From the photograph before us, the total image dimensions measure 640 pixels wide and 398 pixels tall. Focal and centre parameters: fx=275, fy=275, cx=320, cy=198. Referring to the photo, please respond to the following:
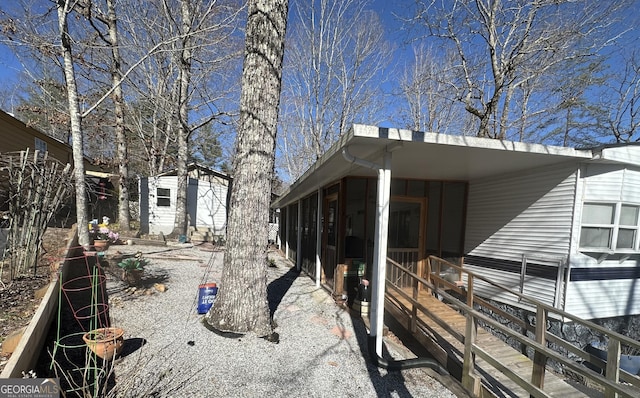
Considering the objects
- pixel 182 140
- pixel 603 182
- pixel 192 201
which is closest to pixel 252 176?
pixel 603 182

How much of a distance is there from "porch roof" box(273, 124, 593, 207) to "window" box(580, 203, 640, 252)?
95 cm

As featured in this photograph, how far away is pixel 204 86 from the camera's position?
10984 mm

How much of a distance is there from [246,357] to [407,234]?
151 inches

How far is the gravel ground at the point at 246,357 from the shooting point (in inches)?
95.2

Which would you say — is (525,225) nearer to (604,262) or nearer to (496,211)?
(496,211)

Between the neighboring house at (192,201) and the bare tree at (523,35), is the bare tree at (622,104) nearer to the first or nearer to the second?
the bare tree at (523,35)

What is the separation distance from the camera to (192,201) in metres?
13.1

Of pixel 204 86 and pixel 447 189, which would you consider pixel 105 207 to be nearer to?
pixel 204 86

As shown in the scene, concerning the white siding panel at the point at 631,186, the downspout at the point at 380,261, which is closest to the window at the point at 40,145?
the downspout at the point at 380,261

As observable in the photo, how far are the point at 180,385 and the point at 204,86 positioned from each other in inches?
437

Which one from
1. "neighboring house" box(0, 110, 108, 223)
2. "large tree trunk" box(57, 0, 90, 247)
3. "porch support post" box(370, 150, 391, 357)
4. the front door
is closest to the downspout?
"porch support post" box(370, 150, 391, 357)

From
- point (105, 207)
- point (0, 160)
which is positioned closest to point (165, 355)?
point (0, 160)

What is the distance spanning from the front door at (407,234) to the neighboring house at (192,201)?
999cm

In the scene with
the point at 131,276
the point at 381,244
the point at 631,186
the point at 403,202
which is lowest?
the point at 131,276
